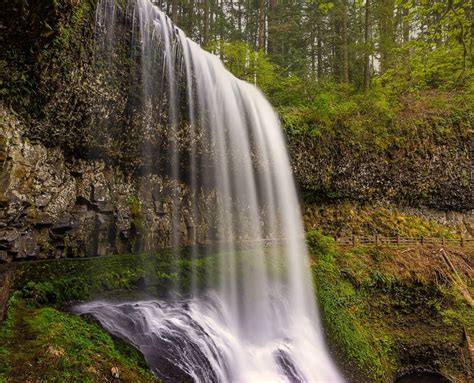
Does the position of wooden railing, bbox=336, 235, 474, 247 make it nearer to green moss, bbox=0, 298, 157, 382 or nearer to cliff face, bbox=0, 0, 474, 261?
cliff face, bbox=0, 0, 474, 261

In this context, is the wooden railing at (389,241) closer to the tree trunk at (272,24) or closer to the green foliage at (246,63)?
the green foliage at (246,63)

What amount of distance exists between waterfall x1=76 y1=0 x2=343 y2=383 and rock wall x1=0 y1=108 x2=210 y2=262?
410mm

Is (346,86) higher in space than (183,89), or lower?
higher

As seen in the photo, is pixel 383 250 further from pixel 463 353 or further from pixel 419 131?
pixel 419 131

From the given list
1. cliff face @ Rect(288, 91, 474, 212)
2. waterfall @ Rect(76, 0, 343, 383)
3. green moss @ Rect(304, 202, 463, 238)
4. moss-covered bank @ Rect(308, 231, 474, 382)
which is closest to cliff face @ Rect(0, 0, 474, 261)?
waterfall @ Rect(76, 0, 343, 383)

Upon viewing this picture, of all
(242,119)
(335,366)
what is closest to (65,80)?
(242,119)

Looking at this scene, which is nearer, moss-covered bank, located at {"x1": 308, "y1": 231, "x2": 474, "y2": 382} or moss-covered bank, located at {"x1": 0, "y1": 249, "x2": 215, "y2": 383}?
moss-covered bank, located at {"x1": 0, "y1": 249, "x2": 215, "y2": 383}

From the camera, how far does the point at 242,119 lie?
1162 cm

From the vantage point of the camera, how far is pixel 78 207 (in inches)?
340

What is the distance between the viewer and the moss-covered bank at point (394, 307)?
9.52 meters

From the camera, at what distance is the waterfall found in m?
6.81

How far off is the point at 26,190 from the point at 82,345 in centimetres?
380

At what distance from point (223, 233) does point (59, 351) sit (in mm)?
7651

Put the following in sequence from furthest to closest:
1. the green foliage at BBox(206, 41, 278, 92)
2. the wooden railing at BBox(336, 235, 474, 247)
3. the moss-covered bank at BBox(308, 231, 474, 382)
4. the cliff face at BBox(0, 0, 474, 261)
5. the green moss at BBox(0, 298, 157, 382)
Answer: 1. the green foliage at BBox(206, 41, 278, 92)
2. the wooden railing at BBox(336, 235, 474, 247)
3. the moss-covered bank at BBox(308, 231, 474, 382)
4. the cliff face at BBox(0, 0, 474, 261)
5. the green moss at BBox(0, 298, 157, 382)
